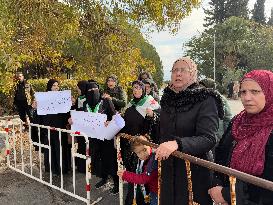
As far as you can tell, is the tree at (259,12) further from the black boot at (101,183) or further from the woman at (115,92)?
the black boot at (101,183)

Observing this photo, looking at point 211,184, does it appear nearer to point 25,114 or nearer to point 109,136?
point 109,136

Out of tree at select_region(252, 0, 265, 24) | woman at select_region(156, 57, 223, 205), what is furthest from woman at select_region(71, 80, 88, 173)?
tree at select_region(252, 0, 265, 24)

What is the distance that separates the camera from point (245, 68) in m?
50.7

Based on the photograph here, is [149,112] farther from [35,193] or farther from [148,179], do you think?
[35,193]

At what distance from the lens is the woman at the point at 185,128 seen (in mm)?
2863

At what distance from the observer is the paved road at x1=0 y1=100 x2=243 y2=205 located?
5.60 m

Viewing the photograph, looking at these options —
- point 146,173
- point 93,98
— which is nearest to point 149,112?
point 93,98

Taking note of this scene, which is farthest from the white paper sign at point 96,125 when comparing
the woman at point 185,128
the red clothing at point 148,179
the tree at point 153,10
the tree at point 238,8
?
the tree at point 238,8

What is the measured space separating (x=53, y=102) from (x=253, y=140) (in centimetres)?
457

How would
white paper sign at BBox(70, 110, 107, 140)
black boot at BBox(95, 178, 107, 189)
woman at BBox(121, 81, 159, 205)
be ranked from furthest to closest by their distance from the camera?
black boot at BBox(95, 178, 107, 189) < woman at BBox(121, 81, 159, 205) < white paper sign at BBox(70, 110, 107, 140)

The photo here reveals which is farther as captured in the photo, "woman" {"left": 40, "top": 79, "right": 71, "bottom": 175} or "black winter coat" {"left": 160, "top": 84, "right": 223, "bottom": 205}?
"woman" {"left": 40, "top": 79, "right": 71, "bottom": 175}

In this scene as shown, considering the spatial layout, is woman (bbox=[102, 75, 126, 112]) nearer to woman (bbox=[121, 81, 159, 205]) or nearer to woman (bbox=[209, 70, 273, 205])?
woman (bbox=[121, 81, 159, 205])

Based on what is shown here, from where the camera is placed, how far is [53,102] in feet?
21.0

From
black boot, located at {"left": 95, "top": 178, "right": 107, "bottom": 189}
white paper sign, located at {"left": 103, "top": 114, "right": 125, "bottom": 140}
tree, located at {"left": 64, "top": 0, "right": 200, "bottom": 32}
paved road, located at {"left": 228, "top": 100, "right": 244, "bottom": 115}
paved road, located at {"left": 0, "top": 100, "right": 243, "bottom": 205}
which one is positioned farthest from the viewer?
paved road, located at {"left": 228, "top": 100, "right": 244, "bottom": 115}
